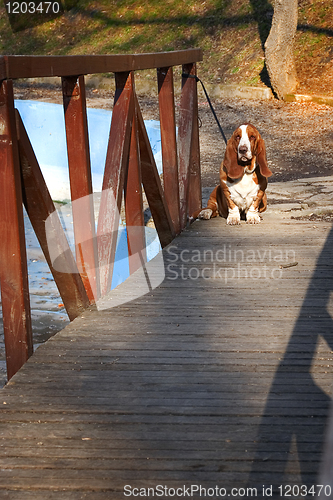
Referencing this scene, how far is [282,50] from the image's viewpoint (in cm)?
1232

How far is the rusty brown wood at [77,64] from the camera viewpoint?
2260 mm

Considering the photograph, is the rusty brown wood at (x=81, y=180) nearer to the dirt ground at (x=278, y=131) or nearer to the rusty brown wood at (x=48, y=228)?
the rusty brown wood at (x=48, y=228)

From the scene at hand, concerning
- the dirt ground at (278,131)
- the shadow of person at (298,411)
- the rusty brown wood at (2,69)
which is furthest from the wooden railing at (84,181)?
the dirt ground at (278,131)

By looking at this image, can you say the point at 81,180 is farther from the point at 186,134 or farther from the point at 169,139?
the point at 186,134

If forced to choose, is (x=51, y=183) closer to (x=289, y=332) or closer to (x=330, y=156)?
(x=330, y=156)

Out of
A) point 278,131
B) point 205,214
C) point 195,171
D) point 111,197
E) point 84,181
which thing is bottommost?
point 278,131

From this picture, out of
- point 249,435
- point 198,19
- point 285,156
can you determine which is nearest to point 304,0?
point 198,19

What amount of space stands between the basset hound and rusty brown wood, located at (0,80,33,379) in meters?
2.88

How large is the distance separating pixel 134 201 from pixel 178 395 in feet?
6.07

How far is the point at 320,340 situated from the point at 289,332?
164mm

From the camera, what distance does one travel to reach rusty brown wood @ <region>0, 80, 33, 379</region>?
87.1 inches

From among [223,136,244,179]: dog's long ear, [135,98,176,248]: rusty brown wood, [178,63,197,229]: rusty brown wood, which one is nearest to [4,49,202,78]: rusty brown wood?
[135,98,176,248]: rusty brown wood

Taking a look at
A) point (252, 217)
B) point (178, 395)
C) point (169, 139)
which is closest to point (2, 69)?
point (178, 395)

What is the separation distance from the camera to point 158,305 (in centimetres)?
325
